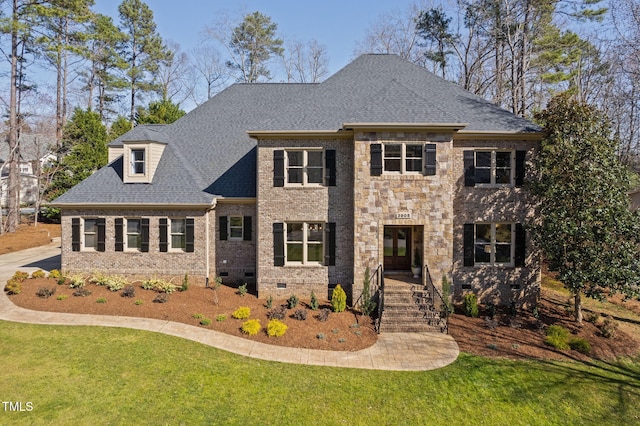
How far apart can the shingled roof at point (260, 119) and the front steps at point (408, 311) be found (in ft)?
21.7

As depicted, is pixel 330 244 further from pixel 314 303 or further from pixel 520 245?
pixel 520 245

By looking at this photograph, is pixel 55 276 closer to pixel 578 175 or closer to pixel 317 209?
pixel 317 209

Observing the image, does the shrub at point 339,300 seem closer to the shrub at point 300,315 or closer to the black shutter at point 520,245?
the shrub at point 300,315

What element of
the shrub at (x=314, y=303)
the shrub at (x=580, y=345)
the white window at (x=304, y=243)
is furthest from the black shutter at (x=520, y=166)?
the shrub at (x=314, y=303)

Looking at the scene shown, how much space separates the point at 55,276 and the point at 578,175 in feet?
73.9

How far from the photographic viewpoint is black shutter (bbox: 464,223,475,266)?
14195 mm

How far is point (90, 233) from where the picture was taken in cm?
1616

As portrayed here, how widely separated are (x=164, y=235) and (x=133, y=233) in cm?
174

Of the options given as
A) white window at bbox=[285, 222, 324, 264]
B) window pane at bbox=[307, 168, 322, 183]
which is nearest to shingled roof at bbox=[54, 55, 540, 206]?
window pane at bbox=[307, 168, 322, 183]

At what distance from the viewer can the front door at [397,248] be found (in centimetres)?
1526

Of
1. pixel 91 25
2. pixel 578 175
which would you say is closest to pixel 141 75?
pixel 91 25

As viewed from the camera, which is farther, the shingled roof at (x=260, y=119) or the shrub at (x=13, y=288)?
the shingled roof at (x=260, y=119)

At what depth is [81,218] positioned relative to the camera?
16.1 metres

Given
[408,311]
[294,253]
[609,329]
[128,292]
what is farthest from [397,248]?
[128,292]
